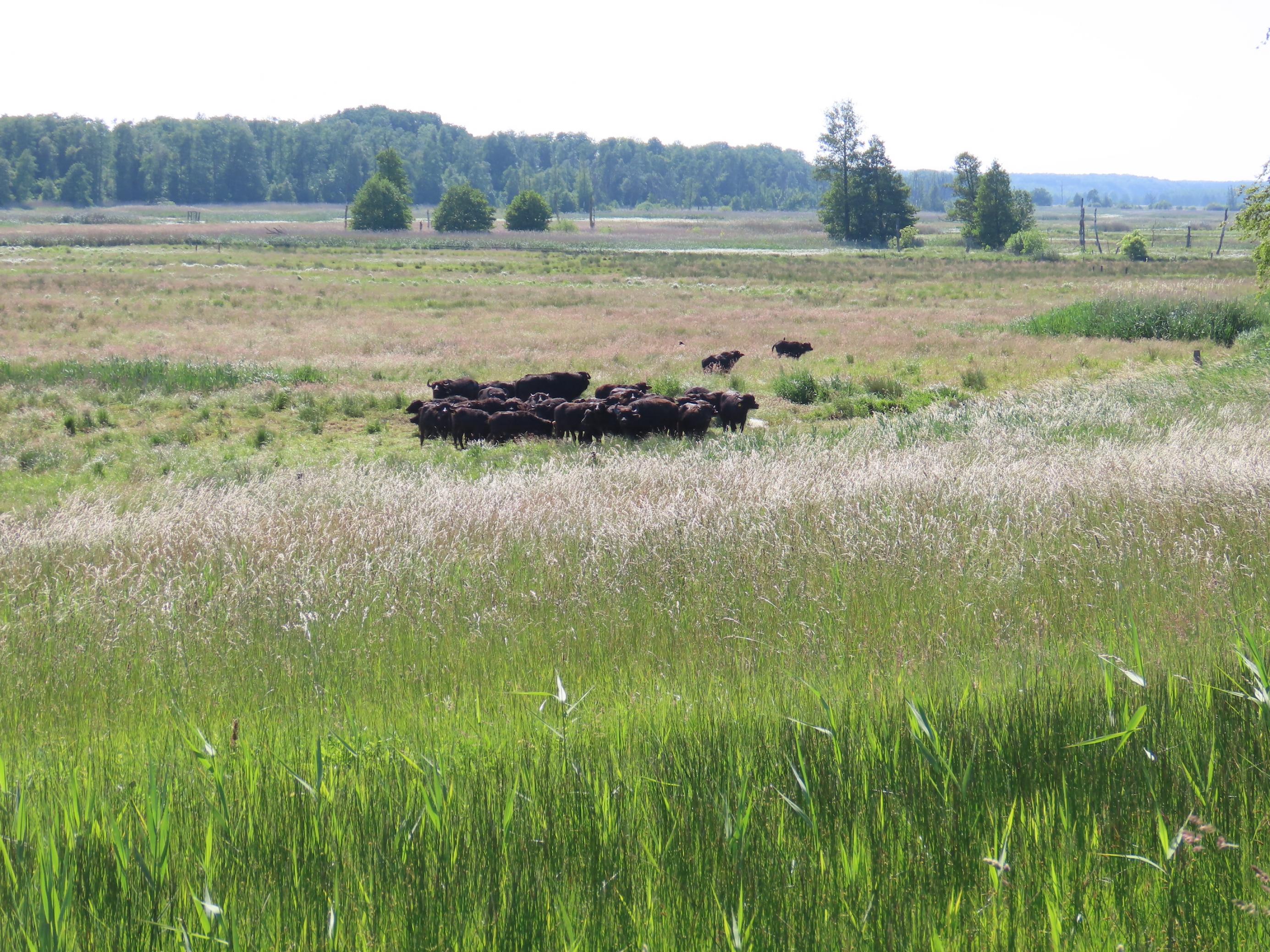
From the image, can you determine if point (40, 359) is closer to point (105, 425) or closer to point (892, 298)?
point (105, 425)

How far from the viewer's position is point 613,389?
18156mm

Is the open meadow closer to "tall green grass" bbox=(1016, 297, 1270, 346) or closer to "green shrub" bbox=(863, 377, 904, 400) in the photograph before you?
"green shrub" bbox=(863, 377, 904, 400)

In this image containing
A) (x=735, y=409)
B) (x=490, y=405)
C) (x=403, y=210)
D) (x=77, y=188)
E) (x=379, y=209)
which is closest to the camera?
(x=735, y=409)

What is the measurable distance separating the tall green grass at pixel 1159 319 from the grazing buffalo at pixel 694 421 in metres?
17.2

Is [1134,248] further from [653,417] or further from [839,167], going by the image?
[653,417]

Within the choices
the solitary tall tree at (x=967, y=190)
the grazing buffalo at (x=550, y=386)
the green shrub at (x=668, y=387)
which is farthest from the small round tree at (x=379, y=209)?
the grazing buffalo at (x=550, y=386)

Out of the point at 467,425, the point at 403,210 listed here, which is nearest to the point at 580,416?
the point at 467,425

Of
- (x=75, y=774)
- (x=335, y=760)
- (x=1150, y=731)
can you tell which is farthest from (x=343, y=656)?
(x=1150, y=731)

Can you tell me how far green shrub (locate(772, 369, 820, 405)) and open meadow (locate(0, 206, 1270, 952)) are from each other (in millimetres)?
6229

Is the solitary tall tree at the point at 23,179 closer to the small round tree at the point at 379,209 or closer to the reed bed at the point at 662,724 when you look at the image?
the small round tree at the point at 379,209

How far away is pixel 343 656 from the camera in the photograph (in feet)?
16.5

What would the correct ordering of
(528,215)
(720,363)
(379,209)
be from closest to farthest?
(720,363), (379,209), (528,215)

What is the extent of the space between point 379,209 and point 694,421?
380 feet

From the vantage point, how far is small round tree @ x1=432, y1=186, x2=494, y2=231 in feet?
403
